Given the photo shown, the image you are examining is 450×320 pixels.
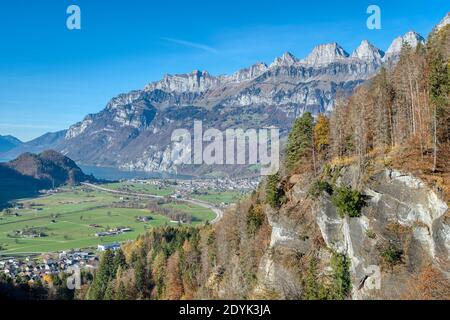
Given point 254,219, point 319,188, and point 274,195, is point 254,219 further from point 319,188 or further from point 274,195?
point 319,188

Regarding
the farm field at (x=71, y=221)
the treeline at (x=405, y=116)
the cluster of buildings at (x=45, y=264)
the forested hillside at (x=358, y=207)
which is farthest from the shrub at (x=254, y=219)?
the farm field at (x=71, y=221)

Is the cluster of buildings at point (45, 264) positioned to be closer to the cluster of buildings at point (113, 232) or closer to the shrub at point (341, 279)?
the cluster of buildings at point (113, 232)

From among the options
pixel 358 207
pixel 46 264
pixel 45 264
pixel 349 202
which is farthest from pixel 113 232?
pixel 358 207

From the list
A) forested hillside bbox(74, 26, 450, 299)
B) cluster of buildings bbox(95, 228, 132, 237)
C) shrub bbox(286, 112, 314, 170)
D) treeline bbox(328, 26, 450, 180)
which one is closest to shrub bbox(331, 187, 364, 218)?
forested hillside bbox(74, 26, 450, 299)
